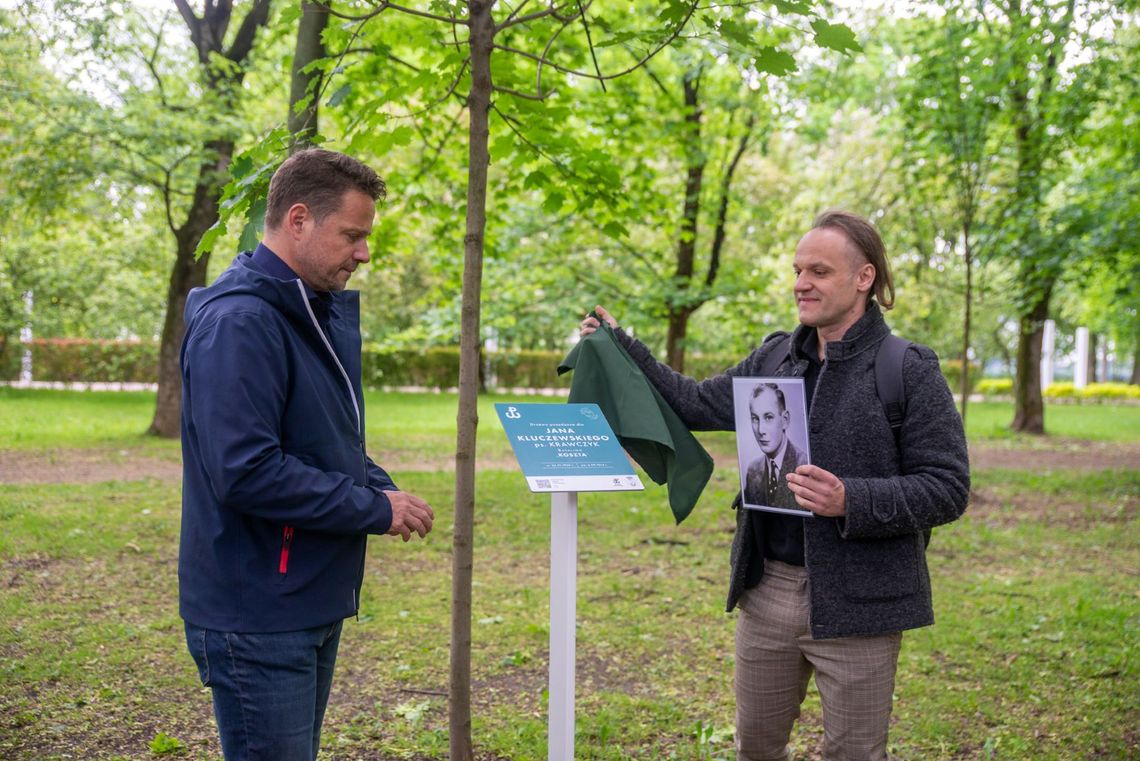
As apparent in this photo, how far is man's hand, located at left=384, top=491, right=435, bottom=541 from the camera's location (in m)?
2.36

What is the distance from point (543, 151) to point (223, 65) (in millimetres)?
8925

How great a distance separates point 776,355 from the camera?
123 inches

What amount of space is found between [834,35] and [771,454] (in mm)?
1523

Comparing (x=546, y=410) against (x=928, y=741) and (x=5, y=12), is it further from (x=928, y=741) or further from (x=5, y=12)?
(x=5, y=12)

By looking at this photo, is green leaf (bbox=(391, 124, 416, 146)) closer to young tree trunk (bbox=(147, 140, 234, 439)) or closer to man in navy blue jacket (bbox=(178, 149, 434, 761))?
man in navy blue jacket (bbox=(178, 149, 434, 761))

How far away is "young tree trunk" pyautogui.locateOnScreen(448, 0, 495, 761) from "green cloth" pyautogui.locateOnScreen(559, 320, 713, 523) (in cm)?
37

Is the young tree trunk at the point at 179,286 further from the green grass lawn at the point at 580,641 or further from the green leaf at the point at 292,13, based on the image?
the green leaf at the point at 292,13

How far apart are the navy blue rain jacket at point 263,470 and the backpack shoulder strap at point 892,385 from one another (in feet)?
4.75

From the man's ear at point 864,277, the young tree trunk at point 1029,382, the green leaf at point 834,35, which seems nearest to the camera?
the man's ear at point 864,277

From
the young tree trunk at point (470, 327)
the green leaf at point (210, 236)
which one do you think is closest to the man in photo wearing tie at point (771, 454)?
the young tree trunk at point (470, 327)

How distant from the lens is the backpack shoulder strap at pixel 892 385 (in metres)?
2.75

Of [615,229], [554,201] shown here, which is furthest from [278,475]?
[615,229]

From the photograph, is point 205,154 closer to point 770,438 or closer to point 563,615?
point 563,615

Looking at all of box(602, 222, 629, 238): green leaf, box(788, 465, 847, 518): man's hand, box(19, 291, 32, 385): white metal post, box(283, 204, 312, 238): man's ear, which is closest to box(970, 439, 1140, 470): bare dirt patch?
box(602, 222, 629, 238): green leaf
